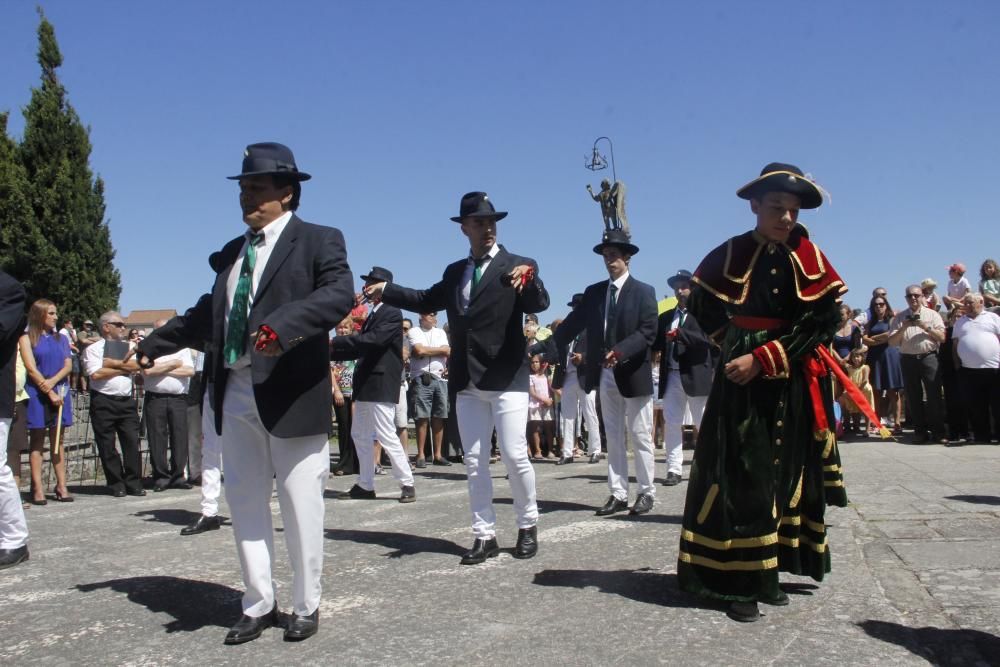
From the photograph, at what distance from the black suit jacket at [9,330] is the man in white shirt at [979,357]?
12.4m

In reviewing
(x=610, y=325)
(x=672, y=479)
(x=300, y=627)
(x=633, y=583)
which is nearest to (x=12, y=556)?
(x=300, y=627)

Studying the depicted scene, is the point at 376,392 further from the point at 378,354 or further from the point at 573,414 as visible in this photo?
the point at 573,414

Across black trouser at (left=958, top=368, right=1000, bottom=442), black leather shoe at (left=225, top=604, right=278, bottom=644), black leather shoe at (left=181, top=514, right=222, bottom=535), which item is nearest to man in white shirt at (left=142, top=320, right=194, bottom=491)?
black leather shoe at (left=181, top=514, right=222, bottom=535)

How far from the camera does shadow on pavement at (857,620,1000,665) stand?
3605mm

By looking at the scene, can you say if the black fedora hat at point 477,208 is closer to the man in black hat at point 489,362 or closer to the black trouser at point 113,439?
the man in black hat at point 489,362

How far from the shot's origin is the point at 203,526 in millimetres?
7332

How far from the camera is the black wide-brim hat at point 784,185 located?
15.2ft

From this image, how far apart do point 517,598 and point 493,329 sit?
77.9 inches

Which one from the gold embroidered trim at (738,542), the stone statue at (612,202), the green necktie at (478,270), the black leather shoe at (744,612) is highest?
the stone statue at (612,202)

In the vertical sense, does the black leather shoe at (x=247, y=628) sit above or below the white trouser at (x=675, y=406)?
below

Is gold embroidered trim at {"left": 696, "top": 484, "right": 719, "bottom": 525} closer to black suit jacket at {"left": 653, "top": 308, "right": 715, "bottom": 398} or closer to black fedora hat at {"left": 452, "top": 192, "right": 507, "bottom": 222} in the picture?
black fedora hat at {"left": 452, "top": 192, "right": 507, "bottom": 222}

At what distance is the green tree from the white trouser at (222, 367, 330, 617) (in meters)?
31.8

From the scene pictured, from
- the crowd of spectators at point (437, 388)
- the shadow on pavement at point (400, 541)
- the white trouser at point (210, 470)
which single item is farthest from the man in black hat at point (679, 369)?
the white trouser at point (210, 470)

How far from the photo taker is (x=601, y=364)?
7.79 metres
